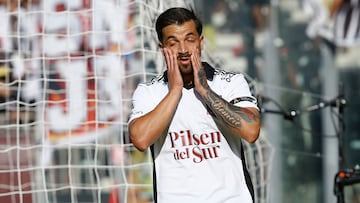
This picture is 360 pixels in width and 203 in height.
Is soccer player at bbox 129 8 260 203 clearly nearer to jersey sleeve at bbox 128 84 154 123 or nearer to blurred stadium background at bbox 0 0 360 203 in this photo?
jersey sleeve at bbox 128 84 154 123

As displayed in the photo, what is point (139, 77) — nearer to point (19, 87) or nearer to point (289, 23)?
point (19, 87)

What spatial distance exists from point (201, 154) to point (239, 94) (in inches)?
10.8

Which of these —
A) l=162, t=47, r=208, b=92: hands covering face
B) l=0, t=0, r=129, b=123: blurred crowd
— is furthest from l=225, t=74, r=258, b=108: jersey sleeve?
→ l=0, t=0, r=129, b=123: blurred crowd

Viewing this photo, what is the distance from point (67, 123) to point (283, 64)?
2.98 meters

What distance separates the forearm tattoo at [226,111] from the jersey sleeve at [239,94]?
0.07 meters

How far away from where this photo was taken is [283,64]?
26.9 feet

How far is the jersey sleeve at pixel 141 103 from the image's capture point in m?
3.34

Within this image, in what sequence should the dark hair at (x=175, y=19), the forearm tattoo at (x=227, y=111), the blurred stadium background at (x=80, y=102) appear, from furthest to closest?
the blurred stadium background at (x=80, y=102) < the dark hair at (x=175, y=19) < the forearm tattoo at (x=227, y=111)

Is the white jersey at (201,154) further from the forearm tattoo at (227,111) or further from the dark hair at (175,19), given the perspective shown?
the dark hair at (175,19)

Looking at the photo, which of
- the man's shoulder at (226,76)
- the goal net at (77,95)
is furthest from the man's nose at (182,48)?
the goal net at (77,95)

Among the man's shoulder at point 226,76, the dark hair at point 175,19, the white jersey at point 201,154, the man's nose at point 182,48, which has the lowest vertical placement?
the white jersey at point 201,154

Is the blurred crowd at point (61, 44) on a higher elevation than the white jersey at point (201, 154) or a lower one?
higher

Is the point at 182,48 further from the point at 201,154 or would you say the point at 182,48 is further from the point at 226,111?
the point at 201,154

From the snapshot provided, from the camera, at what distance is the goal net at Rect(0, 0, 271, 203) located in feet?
18.2
